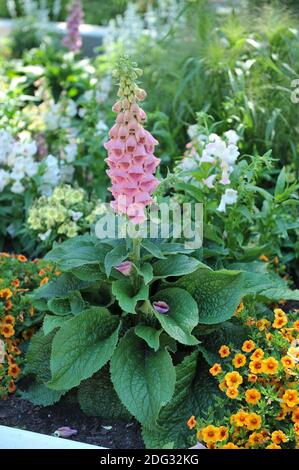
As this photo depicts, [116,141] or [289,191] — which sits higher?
[116,141]

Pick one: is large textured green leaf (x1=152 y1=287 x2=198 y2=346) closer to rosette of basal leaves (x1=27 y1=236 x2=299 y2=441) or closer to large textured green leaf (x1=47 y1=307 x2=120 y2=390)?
rosette of basal leaves (x1=27 y1=236 x2=299 y2=441)

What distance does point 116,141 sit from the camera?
2.71 metres

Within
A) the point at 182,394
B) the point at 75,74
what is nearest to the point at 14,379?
the point at 182,394

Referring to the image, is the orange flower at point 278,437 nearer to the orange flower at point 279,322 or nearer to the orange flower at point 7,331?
the orange flower at point 279,322

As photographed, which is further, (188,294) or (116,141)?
(188,294)

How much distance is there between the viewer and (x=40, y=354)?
3145 millimetres

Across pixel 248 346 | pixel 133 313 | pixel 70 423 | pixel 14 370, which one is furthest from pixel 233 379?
pixel 14 370

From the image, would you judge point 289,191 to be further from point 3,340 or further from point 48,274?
point 3,340

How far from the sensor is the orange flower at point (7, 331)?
3227mm

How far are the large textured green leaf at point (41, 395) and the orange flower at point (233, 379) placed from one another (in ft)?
2.06

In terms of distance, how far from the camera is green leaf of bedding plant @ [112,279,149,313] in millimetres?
2791

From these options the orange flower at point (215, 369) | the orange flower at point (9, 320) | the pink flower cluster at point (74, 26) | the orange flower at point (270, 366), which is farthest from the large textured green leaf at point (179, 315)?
the pink flower cluster at point (74, 26)
